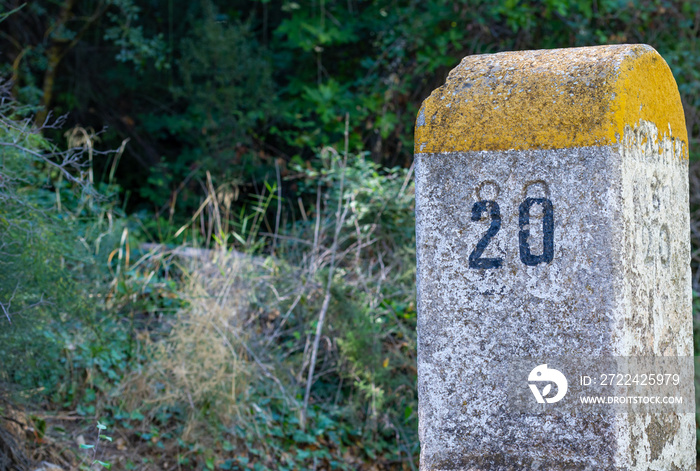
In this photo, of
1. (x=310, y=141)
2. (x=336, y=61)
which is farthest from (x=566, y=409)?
(x=336, y=61)

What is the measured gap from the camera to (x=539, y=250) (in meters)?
1.76

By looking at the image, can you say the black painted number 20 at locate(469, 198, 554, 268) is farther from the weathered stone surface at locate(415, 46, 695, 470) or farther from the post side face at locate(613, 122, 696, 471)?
the post side face at locate(613, 122, 696, 471)

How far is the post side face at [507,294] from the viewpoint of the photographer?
5.64ft

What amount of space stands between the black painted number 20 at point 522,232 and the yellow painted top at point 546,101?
0.51ft

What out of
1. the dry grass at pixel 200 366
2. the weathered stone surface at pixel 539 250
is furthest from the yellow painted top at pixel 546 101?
the dry grass at pixel 200 366

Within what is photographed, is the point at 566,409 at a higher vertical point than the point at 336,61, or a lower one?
lower

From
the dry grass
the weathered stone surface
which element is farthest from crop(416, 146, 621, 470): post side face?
the dry grass

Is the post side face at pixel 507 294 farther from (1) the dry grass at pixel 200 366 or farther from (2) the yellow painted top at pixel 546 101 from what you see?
(1) the dry grass at pixel 200 366

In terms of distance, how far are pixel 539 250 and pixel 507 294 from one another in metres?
0.14

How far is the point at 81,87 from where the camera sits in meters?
7.41

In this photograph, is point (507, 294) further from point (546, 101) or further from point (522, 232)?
point (546, 101)

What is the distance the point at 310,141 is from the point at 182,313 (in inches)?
123

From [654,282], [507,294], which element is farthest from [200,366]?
[654,282]

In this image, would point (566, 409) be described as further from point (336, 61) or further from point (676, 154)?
point (336, 61)
